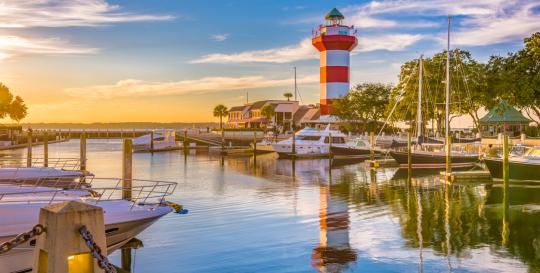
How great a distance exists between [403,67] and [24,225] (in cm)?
5669

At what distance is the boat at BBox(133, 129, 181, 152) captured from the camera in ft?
223

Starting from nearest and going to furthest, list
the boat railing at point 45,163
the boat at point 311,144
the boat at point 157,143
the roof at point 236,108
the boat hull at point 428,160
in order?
the boat railing at point 45,163 < the boat hull at point 428,160 < the boat at point 311,144 < the boat at point 157,143 < the roof at point 236,108

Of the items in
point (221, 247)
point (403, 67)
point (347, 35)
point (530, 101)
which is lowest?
point (221, 247)

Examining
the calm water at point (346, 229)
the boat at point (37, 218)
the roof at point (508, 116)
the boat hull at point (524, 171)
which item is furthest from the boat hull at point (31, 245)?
the roof at point (508, 116)

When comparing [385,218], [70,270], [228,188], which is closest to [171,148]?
[228,188]

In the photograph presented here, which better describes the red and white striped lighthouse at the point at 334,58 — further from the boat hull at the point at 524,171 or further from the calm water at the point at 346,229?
the boat hull at the point at 524,171

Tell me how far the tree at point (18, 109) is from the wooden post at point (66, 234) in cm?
8528

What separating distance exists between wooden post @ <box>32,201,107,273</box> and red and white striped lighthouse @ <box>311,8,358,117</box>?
67.6m

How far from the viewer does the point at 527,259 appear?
13031 millimetres

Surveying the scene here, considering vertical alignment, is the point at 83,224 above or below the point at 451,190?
above

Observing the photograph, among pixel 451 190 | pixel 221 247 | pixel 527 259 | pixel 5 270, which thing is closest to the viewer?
pixel 5 270

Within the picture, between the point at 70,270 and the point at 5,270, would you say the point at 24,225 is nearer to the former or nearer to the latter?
the point at 5,270

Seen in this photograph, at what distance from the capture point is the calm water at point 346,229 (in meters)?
12.8

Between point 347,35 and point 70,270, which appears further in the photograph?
point 347,35
